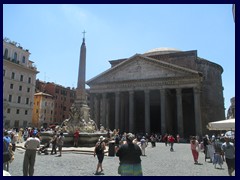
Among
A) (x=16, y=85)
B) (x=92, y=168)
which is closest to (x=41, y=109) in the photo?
(x=16, y=85)

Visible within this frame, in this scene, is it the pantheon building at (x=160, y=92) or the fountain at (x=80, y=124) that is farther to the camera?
the pantheon building at (x=160, y=92)

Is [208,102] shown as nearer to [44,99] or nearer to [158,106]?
[158,106]

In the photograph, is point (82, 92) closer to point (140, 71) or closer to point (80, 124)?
point (80, 124)

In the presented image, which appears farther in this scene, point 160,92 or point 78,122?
point 160,92

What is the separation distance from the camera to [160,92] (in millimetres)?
30828

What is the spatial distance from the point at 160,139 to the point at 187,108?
10409 millimetres

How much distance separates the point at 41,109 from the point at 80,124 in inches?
1374

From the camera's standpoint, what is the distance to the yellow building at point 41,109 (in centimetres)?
4709

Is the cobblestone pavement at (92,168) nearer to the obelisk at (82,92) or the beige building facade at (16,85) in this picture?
the obelisk at (82,92)

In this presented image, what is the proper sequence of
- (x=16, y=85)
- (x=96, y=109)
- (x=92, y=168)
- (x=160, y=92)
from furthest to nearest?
1. (x=96, y=109)
2. (x=16, y=85)
3. (x=160, y=92)
4. (x=92, y=168)

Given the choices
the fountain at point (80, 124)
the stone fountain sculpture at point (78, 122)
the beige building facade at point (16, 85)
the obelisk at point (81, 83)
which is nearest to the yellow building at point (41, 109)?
the beige building facade at point (16, 85)

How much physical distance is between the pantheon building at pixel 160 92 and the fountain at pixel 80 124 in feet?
51.2

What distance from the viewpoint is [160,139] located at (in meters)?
27.9
